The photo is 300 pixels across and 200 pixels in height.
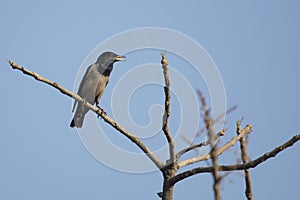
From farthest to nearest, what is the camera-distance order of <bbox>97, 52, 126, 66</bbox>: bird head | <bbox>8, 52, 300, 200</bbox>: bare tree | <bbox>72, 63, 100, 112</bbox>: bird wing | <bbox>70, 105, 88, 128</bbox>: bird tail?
<bbox>97, 52, 126, 66</bbox>: bird head, <bbox>72, 63, 100, 112</bbox>: bird wing, <bbox>70, 105, 88, 128</bbox>: bird tail, <bbox>8, 52, 300, 200</bbox>: bare tree

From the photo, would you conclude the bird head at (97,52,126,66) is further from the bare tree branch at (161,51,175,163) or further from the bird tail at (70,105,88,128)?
the bare tree branch at (161,51,175,163)

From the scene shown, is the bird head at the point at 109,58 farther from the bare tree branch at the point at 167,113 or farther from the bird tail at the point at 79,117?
the bare tree branch at the point at 167,113

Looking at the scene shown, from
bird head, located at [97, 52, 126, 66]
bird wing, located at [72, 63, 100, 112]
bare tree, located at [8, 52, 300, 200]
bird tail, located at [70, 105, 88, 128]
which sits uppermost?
bird head, located at [97, 52, 126, 66]

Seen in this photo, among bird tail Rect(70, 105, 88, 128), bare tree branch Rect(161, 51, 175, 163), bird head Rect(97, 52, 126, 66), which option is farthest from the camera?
bird head Rect(97, 52, 126, 66)

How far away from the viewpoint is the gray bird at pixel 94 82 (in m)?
9.33

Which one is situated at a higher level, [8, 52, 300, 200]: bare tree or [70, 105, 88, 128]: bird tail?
[70, 105, 88, 128]: bird tail

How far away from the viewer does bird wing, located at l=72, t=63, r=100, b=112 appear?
9367 millimetres

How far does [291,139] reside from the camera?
3045mm

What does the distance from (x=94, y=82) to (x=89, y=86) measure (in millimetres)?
132

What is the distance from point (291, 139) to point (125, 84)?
427 centimetres

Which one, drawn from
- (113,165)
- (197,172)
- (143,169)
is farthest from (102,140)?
(197,172)

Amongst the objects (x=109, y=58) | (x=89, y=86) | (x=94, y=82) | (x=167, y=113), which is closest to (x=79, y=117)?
(x=89, y=86)

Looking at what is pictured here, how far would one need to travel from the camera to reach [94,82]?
9.41 m

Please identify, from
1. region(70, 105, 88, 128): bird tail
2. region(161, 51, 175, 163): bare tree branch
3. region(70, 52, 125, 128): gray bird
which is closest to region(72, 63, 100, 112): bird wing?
region(70, 52, 125, 128): gray bird
